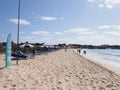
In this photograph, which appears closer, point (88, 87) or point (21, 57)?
A: point (88, 87)

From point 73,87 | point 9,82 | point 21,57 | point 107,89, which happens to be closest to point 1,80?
point 9,82

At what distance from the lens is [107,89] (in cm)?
757

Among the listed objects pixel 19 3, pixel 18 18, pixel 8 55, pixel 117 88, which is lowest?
pixel 117 88

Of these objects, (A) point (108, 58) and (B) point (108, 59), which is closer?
(B) point (108, 59)

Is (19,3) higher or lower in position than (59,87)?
higher

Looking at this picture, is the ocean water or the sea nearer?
the sea

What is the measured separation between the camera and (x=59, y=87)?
7.36 meters

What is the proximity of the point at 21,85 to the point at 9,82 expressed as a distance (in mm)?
570

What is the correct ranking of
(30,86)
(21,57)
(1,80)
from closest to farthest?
(30,86) → (1,80) → (21,57)

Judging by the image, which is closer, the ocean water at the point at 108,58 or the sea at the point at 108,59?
the sea at the point at 108,59

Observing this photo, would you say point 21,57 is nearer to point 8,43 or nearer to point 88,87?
point 8,43

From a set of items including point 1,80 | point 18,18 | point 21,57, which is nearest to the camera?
point 1,80

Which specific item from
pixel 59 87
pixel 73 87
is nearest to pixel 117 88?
pixel 73 87

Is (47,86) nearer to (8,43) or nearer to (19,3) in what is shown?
(8,43)
